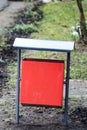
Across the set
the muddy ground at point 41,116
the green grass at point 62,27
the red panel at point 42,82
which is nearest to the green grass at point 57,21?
the green grass at point 62,27

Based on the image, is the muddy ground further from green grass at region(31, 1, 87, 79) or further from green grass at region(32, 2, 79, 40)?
green grass at region(32, 2, 79, 40)

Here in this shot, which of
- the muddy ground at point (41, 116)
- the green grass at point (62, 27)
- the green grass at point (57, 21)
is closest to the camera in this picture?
the muddy ground at point (41, 116)

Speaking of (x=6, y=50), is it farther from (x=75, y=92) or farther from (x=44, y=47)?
(x=44, y=47)

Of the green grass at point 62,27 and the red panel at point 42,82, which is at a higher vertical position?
the red panel at point 42,82

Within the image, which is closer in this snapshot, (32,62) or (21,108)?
(32,62)

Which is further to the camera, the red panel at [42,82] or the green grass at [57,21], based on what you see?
the green grass at [57,21]

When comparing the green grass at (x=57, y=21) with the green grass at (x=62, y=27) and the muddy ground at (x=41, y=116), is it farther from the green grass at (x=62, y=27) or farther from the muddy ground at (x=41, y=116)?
the muddy ground at (x=41, y=116)

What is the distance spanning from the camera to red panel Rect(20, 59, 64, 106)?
5875mm

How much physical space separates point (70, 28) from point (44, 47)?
26.9 ft

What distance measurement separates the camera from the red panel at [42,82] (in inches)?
231

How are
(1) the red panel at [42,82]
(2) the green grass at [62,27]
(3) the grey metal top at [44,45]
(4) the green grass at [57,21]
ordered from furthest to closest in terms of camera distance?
(4) the green grass at [57,21]
(2) the green grass at [62,27]
(1) the red panel at [42,82]
(3) the grey metal top at [44,45]

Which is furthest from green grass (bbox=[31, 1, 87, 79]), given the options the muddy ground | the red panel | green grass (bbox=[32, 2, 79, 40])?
the red panel

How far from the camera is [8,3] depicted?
Answer: 19.8 m

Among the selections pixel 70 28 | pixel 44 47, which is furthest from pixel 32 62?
pixel 70 28
